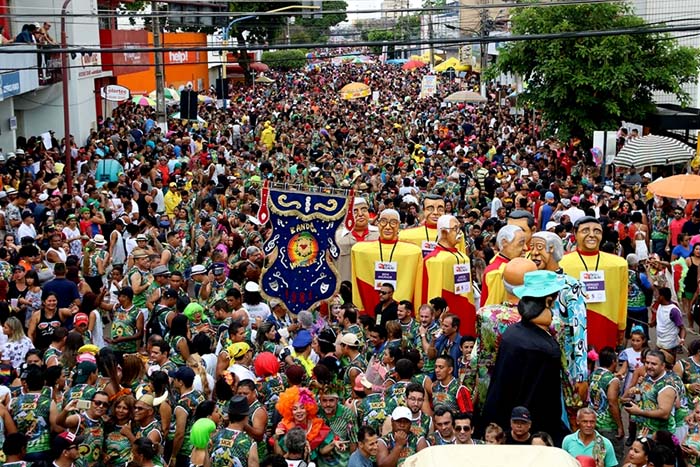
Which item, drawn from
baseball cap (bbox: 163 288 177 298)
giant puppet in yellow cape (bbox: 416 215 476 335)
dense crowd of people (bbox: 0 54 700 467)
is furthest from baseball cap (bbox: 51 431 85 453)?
giant puppet in yellow cape (bbox: 416 215 476 335)

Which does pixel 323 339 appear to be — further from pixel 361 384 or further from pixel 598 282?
pixel 598 282

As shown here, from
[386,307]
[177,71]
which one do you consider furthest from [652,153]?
[177,71]

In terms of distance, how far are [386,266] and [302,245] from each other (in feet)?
3.02

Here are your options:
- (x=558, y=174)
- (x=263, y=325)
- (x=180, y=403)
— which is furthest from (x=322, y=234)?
(x=558, y=174)

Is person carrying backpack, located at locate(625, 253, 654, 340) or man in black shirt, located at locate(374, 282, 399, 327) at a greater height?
man in black shirt, located at locate(374, 282, 399, 327)

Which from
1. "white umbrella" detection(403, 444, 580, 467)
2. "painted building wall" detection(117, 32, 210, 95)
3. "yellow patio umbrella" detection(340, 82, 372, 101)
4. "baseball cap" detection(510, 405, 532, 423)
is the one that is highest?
"painted building wall" detection(117, 32, 210, 95)

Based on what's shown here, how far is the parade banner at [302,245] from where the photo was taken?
1144cm

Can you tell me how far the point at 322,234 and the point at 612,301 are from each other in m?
3.06

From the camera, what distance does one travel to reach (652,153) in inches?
797

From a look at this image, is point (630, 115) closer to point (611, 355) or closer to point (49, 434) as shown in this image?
point (611, 355)

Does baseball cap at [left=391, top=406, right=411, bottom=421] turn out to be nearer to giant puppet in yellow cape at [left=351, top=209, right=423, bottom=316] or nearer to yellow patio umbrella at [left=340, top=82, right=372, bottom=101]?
giant puppet in yellow cape at [left=351, top=209, right=423, bottom=316]

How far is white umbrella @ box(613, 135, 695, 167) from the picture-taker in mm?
20141

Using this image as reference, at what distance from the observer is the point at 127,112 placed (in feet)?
119

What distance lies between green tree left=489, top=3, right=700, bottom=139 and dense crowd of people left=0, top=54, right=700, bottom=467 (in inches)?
184
